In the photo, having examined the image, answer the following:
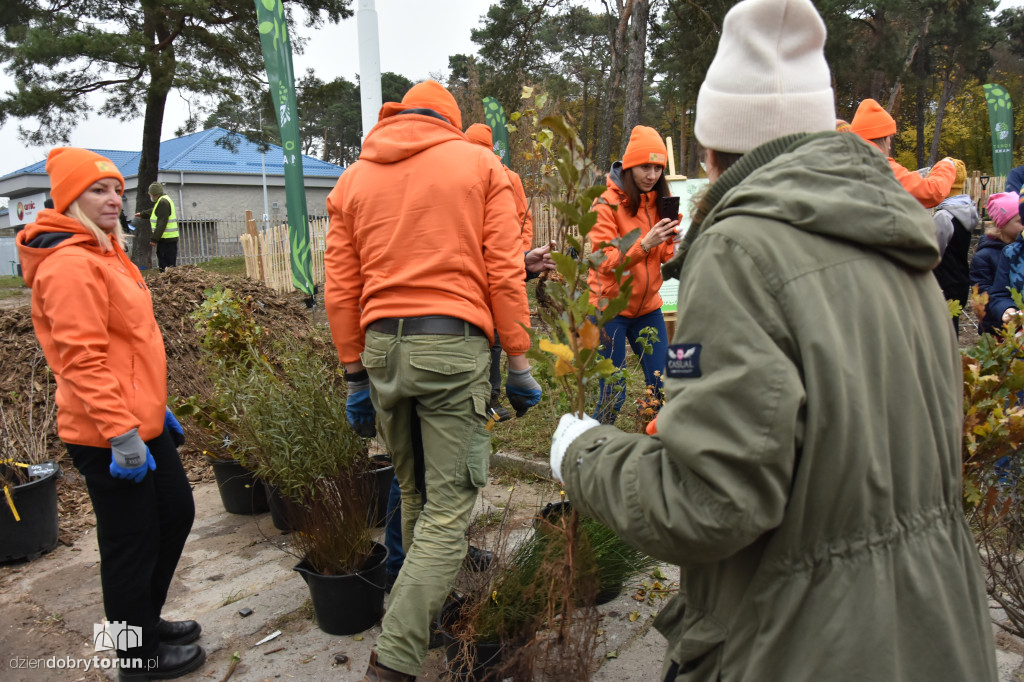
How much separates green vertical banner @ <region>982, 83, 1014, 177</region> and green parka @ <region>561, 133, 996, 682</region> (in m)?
20.2

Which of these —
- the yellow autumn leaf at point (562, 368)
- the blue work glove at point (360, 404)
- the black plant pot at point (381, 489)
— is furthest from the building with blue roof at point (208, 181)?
the yellow autumn leaf at point (562, 368)

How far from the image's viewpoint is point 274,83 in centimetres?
813

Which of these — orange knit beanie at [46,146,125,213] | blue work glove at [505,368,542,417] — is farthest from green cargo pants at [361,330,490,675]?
orange knit beanie at [46,146,125,213]

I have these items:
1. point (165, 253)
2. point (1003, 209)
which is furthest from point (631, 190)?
point (165, 253)

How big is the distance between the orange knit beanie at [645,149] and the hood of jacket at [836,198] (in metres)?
3.01

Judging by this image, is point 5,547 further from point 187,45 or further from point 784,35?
point 187,45

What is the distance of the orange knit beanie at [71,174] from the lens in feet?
8.98

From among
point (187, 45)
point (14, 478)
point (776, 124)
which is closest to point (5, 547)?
point (14, 478)

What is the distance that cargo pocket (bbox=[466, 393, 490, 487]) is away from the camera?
2.68 m

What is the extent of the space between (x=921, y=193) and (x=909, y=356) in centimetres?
365

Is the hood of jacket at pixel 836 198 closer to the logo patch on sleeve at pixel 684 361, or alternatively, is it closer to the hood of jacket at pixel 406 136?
the logo patch on sleeve at pixel 684 361

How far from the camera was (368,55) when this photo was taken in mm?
5113

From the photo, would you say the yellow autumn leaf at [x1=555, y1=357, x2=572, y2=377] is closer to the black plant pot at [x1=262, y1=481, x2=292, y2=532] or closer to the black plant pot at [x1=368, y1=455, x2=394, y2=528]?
the black plant pot at [x1=368, y1=455, x2=394, y2=528]

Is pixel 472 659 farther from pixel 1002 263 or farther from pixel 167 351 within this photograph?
pixel 167 351
